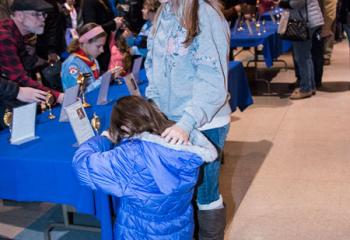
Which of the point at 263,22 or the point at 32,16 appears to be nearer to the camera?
the point at 32,16

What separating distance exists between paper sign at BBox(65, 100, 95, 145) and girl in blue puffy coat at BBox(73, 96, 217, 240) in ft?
0.91

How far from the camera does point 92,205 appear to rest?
1.87 metres

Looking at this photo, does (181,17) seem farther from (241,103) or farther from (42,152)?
(241,103)

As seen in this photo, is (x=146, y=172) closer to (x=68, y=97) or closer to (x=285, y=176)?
(x=68, y=97)

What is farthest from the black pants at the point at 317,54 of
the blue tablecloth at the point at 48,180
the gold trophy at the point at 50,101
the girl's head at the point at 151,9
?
the blue tablecloth at the point at 48,180

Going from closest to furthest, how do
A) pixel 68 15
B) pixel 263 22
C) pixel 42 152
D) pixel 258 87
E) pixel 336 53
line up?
pixel 42 152 → pixel 68 15 → pixel 258 87 → pixel 263 22 → pixel 336 53

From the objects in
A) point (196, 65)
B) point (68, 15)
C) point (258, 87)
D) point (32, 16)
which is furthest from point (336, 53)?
point (196, 65)

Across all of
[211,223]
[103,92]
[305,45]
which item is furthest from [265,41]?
[211,223]

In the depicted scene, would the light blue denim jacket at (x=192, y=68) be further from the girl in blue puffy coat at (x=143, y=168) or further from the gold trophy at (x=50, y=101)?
the gold trophy at (x=50, y=101)

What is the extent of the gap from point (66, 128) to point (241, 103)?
6.42 feet

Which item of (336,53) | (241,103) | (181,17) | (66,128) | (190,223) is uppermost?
(181,17)

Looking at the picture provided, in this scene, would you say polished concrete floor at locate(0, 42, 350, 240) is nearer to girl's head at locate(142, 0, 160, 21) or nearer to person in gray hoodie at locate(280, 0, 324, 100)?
person in gray hoodie at locate(280, 0, 324, 100)

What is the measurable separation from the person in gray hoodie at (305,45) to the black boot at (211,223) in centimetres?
356

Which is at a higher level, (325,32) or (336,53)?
(325,32)
